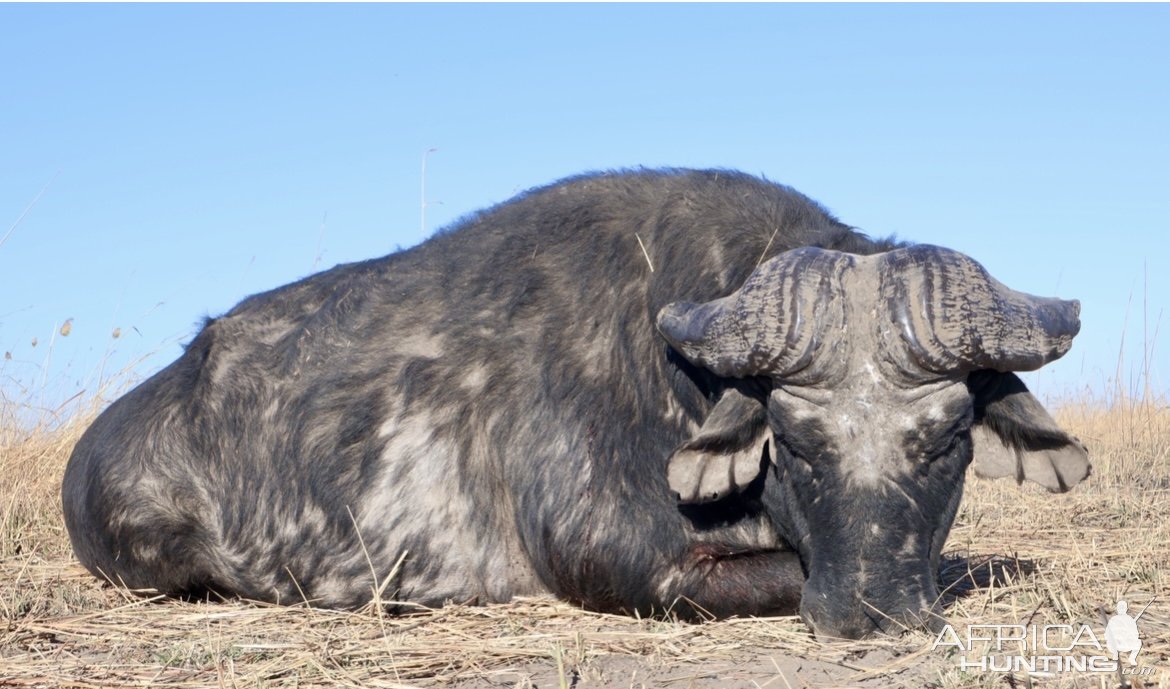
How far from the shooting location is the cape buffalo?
14.8 ft

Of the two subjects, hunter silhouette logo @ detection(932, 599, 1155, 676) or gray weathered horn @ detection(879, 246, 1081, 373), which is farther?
gray weathered horn @ detection(879, 246, 1081, 373)

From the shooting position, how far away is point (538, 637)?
471 cm

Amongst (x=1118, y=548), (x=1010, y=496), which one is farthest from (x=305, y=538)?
(x=1010, y=496)

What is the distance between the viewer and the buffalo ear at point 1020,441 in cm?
496

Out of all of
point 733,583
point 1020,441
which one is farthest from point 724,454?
point 1020,441

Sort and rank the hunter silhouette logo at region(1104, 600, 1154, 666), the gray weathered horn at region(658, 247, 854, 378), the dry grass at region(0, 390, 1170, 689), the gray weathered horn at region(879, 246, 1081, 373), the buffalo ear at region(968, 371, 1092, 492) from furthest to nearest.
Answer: the buffalo ear at region(968, 371, 1092, 492)
the gray weathered horn at region(658, 247, 854, 378)
the gray weathered horn at region(879, 246, 1081, 373)
the dry grass at region(0, 390, 1170, 689)
the hunter silhouette logo at region(1104, 600, 1154, 666)

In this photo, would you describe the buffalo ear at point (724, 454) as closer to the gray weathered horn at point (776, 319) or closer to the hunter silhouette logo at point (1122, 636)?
the gray weathered horn at point (776, 319)

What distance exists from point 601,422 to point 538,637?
3.79ft

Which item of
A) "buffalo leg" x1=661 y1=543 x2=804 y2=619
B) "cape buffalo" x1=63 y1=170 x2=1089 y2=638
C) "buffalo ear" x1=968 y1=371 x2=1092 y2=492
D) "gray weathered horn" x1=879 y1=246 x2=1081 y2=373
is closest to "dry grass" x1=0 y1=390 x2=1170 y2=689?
"buffalo leg" x1=661 y1=543 x2=804 y2=619

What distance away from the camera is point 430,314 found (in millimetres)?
6363

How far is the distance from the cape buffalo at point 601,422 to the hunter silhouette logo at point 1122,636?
61 cm

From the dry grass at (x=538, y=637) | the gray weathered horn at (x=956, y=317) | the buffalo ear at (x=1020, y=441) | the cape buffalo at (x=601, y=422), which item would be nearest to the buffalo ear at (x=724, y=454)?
the cape buffalo at (x=601, y=422)

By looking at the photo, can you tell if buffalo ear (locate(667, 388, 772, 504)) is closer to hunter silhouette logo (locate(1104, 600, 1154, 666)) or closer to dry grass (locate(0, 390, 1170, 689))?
dry grass (locate(0, 390, 1170, 689))

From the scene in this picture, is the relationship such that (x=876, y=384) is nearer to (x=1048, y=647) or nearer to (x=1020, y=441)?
(x=1020, y=441)
